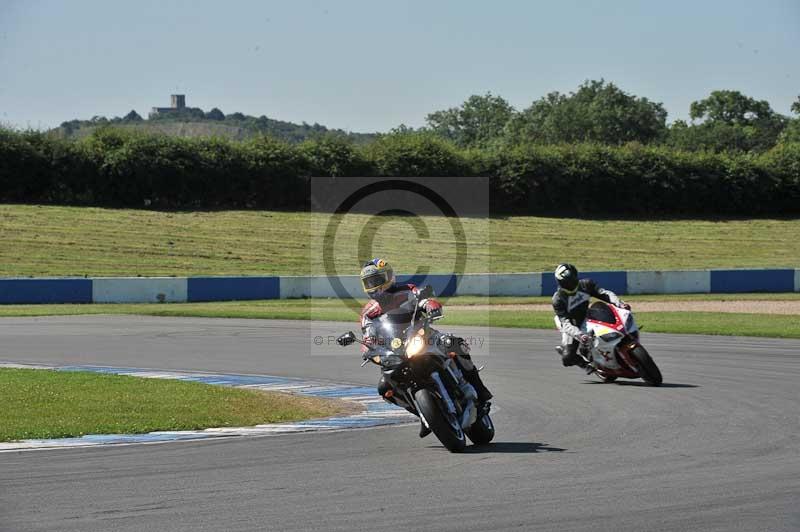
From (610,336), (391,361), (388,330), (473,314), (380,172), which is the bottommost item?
(473,314)

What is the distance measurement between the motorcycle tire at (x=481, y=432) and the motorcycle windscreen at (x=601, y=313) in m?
5.26

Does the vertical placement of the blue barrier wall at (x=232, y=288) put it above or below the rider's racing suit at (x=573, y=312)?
below

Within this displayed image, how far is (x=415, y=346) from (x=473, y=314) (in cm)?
→ 1917

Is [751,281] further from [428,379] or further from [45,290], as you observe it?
[428,379]

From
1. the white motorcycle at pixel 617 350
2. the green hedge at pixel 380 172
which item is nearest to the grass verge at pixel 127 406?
the white motorcycle at pixel 617 350

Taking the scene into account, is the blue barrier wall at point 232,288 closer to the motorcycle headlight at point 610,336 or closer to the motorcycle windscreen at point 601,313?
the motorcycle windscreen at point 601,313

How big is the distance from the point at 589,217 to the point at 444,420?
4696 cm

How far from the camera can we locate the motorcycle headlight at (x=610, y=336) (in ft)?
50.0

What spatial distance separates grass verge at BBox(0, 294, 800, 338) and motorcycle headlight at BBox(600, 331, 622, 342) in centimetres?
889

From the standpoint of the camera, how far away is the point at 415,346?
1009 centimetres

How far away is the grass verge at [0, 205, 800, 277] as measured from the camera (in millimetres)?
40281

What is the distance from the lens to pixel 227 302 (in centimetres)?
3366

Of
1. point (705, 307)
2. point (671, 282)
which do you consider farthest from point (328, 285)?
point (671, 282)

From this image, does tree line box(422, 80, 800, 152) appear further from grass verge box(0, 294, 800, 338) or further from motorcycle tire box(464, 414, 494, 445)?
motorcycle tire box(464, 414, 494, 445)
